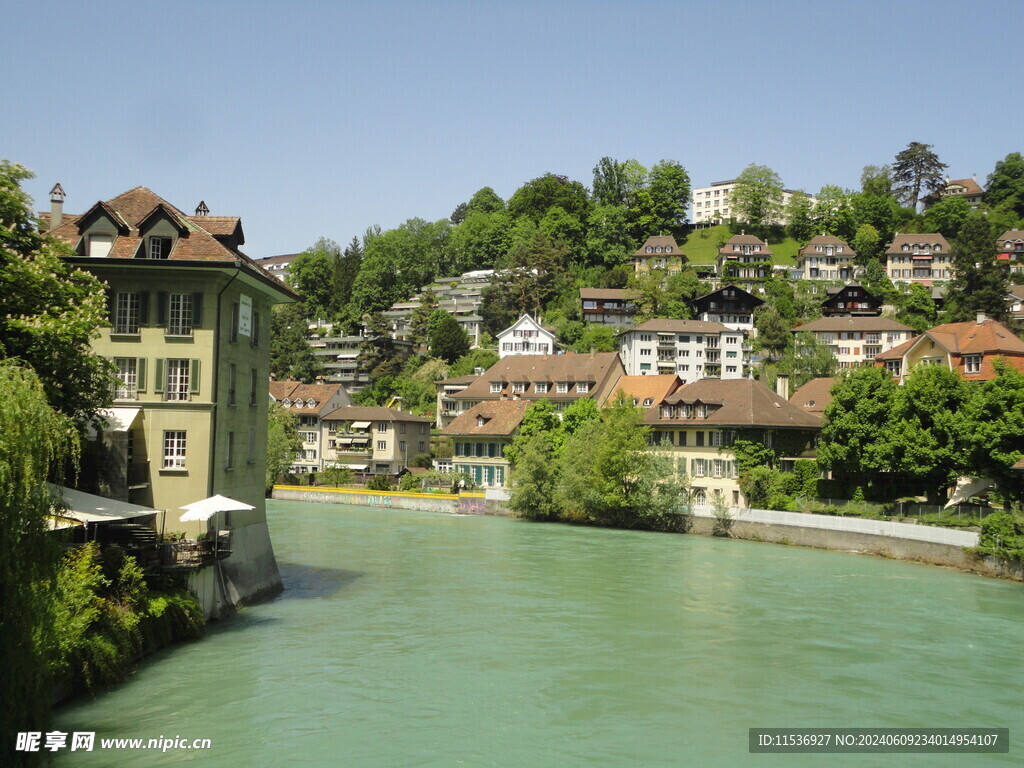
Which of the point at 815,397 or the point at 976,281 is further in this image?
the point at 976,281

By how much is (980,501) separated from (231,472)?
105 feet

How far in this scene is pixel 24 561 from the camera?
12570 mm

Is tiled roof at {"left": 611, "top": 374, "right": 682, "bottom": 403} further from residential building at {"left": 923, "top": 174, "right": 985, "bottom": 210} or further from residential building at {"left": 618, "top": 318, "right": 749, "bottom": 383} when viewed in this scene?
residential building at {"left": 923, "top": 174, "right": 985, "bottom": 210}

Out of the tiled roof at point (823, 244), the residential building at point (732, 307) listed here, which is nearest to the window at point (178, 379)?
the residential building at point (732, 307)

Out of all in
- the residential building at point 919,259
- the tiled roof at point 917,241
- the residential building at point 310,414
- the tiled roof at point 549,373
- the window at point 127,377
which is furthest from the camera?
the tiled roof at point 917,241

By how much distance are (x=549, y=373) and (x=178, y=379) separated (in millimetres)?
56683

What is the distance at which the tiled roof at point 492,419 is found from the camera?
67625 mm

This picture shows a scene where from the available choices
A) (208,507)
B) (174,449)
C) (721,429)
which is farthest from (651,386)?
(208,507)

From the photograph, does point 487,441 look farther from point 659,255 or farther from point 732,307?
point 659,255

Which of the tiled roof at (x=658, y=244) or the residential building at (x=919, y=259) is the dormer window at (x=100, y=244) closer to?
the tiled roof at (x=658, y=244)

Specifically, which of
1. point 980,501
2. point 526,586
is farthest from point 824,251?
point 526,586

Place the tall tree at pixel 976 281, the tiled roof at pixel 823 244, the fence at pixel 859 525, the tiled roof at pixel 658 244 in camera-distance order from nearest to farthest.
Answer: the fence at pixel 859 525 < the tall tree at pixel 976 281 < the tiled roof at pixel 823 244 < the tiled roof at pixel 658 244

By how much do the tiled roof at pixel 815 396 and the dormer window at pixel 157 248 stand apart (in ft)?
156

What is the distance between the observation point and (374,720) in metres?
16.6
